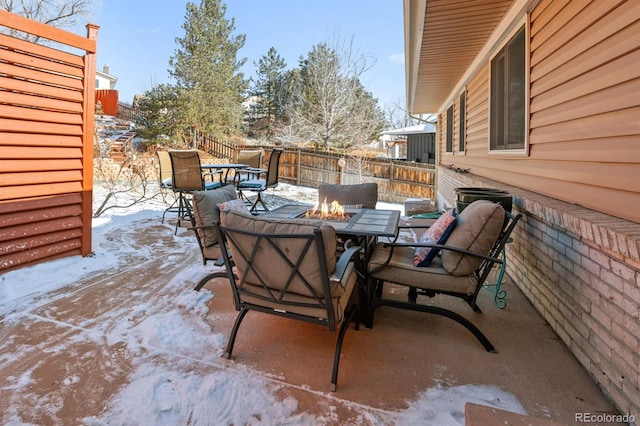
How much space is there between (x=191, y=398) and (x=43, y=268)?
2.57 meters

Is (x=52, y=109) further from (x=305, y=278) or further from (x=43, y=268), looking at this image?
(x=305, y=278)

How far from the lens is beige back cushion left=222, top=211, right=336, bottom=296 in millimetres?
1721

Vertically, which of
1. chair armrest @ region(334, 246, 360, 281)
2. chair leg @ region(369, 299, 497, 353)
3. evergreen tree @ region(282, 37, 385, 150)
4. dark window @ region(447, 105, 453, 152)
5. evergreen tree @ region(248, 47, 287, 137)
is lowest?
chair leg @ region(369, 299, 497, 353)

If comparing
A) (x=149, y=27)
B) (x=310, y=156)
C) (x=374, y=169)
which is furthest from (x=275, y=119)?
(x=374, y=169)

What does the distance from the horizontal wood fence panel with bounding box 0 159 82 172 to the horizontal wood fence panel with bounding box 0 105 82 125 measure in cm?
38

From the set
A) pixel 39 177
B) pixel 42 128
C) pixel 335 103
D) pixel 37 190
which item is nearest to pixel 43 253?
pixel 37 190

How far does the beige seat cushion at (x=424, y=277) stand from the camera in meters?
2.20

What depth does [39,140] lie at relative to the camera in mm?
3260

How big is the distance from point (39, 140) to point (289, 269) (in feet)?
9.83

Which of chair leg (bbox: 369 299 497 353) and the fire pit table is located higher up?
the fire pit table

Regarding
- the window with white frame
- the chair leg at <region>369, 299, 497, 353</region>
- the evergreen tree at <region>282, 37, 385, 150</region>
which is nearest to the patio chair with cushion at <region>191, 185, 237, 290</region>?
the chair leg at <region>369, 299, 497, 353</region>

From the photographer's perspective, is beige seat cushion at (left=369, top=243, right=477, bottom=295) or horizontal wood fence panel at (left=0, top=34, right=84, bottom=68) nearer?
beige seat cushion at (left=369, top=243, right=477, bottom=295)

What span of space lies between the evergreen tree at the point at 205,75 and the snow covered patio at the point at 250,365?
14.1 meters

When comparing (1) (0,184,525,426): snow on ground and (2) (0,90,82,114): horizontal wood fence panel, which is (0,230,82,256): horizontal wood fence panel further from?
(2) (0,90,82,114): horizontal wood fence panel
